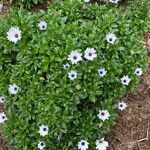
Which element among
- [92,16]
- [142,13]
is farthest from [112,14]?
[142,13]

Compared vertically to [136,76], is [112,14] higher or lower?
higher

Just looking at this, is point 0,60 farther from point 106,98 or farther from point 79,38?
point 106,98

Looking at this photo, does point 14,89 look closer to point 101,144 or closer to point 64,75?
point 64,75

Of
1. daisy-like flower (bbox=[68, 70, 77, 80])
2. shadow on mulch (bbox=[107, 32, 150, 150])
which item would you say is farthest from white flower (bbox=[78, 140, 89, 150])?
daisy-like flower (bbox=[68, 70, 77, 80])

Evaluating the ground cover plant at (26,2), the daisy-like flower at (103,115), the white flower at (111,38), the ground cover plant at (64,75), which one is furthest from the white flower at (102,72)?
the ground cover plant at (26,2)

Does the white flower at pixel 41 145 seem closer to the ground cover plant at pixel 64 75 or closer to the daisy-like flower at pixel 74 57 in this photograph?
the ground cover plant at pixel 64 75

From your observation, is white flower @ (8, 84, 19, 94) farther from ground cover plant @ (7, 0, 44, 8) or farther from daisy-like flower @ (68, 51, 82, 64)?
ground cover plant @ (7, 0, 44, 8)
